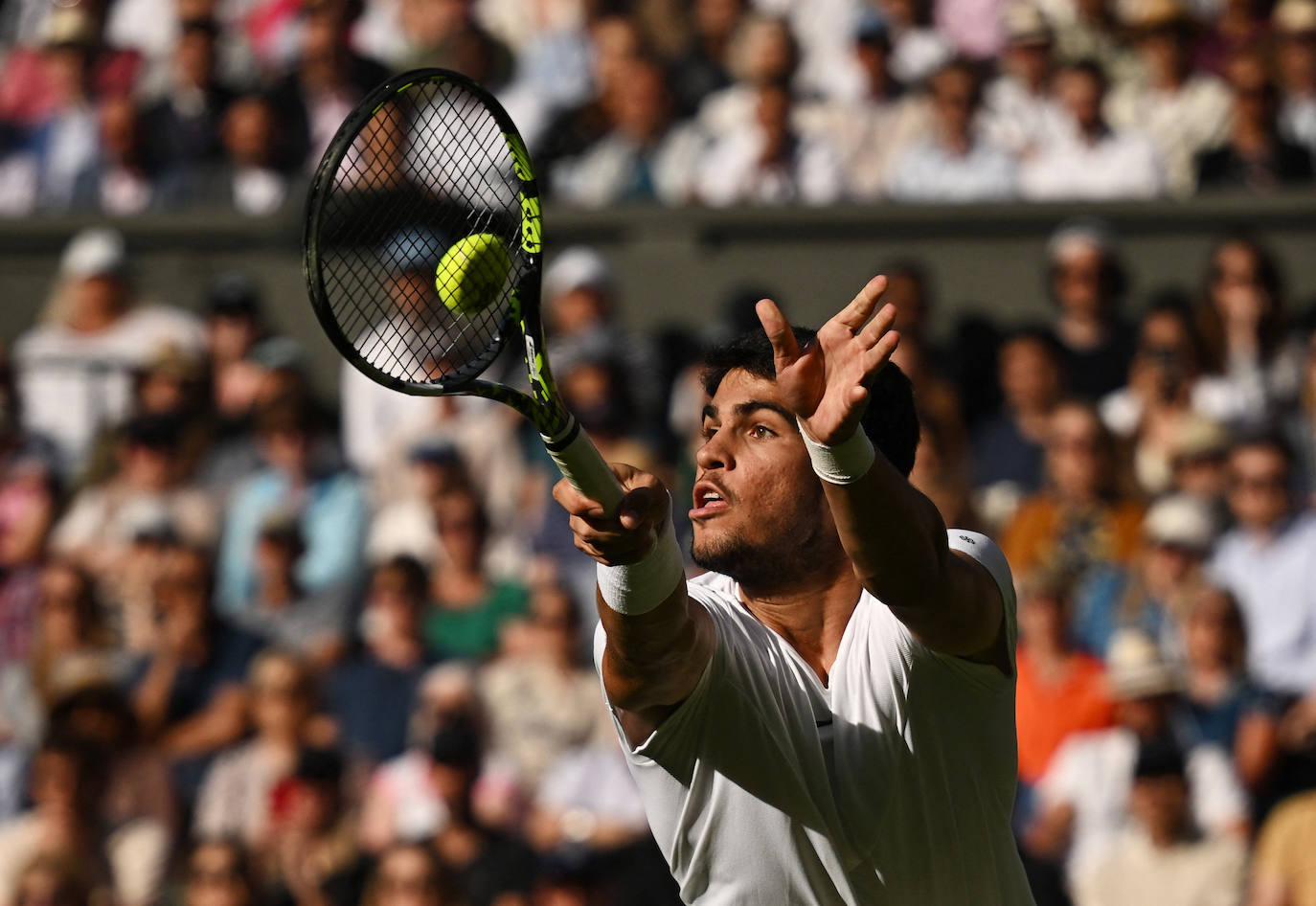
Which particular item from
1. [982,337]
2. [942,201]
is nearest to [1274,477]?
[982,337]

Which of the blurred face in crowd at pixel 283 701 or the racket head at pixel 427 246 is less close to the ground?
the racket head at pixel 427 246

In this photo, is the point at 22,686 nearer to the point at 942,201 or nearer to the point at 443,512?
the point at 443,512

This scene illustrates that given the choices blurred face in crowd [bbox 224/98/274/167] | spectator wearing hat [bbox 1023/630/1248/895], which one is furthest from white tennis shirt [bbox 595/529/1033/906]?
blurred face in crowd [bbox 224/98/274/167]

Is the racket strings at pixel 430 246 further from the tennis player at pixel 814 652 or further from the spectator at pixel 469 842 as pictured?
the spectator at pixel 469 842

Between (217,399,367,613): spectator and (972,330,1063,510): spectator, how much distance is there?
2.66m

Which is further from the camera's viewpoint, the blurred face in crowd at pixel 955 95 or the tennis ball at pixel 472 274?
the blurred face in crowd at pixel 955 95

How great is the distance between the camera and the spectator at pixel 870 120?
970 cm

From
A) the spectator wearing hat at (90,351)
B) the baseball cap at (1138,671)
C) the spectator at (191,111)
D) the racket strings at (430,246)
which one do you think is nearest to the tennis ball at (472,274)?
the racket strings at (430,246)

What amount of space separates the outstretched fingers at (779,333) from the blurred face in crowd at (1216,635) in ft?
14.5

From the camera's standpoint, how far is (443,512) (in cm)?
838

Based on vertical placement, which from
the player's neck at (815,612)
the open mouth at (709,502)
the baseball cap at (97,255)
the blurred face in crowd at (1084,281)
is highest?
the open mouth at (709,502)

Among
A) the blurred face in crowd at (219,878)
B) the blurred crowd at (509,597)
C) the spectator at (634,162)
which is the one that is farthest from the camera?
the spectator at (634,162)

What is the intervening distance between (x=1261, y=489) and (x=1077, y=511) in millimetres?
709

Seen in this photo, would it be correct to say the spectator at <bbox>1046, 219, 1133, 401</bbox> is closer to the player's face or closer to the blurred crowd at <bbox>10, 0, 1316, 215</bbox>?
the blurred crowd at <bbox>10, 0, 1316, 215</bbox>
